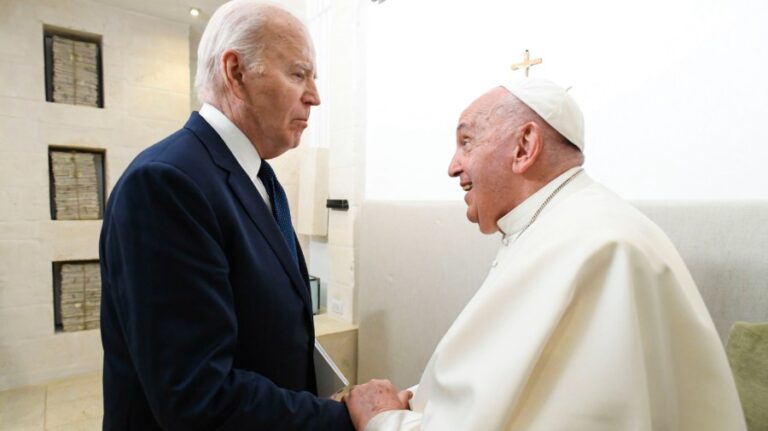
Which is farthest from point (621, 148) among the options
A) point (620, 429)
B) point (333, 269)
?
point (333, 269)

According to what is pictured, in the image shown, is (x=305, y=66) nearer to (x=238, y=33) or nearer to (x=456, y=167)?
(x=238, y=33)

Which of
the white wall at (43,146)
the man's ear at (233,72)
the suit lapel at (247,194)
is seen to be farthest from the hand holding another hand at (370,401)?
the white wall at (43,146)

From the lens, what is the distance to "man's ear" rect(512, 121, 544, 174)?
1.08 meters

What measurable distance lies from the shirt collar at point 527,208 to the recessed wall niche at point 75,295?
341cm

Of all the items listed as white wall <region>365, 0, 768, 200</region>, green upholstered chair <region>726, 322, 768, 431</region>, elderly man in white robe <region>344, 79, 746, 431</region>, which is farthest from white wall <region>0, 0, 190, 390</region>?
green upholstered chair <region>726, 322, 768, 431</region>

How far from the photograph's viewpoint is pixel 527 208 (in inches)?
43.6

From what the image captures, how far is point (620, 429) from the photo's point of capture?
738 millimetres

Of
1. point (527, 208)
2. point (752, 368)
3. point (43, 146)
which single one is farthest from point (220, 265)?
point (43, 146)

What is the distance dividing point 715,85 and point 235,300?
1.50 meters

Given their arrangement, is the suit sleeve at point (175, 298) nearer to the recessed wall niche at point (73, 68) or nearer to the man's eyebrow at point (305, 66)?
the man's eyebrow at point (305, 66)

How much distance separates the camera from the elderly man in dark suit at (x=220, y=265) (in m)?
0.75

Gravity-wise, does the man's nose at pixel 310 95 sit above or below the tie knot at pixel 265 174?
above

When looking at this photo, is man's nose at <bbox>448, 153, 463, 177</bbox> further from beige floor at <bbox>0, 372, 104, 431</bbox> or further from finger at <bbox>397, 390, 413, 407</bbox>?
beige floor at <bbox>0, 372, 104, 431</bbox>

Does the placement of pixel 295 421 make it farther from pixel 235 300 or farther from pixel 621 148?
pixel 621 148
